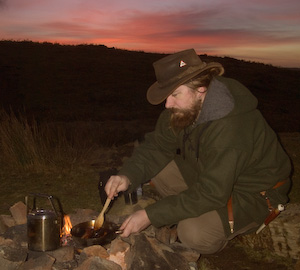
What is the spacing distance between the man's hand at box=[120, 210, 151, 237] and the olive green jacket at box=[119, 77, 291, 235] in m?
0.04

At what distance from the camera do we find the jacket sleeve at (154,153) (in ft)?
9.88

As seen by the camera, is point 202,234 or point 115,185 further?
point 115,185

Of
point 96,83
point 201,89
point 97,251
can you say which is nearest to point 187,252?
point 97,251

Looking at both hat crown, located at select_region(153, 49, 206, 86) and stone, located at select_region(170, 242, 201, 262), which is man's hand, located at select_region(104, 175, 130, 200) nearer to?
stone, located at select_region(170, 242, 201, 262)

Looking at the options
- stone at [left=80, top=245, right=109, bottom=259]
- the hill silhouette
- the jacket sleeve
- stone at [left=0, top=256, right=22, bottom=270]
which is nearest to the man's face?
the jacket sleeve

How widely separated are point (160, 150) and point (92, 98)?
57.5 feet

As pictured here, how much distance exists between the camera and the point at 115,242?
7.82ft

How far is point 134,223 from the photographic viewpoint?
238 centimetres

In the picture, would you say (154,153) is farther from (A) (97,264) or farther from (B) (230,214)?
(A) (97,264)

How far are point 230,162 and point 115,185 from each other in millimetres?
843

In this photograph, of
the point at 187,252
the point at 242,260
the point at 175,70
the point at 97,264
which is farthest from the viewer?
the point at 242,260

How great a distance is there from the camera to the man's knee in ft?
8.28

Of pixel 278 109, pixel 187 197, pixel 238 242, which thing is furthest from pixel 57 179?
pixel 278 109

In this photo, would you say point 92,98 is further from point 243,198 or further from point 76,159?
point 243,198
